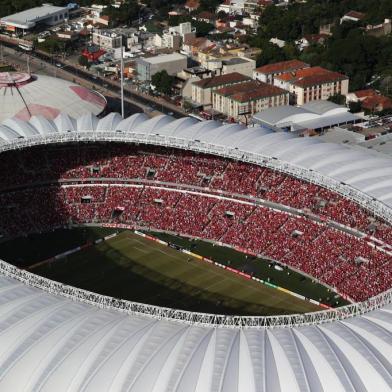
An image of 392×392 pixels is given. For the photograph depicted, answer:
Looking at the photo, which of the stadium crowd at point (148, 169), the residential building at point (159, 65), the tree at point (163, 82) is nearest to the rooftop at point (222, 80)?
the tree at point (163, 82)

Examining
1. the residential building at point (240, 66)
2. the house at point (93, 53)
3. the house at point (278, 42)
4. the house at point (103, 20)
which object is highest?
the residential building at point (240, 66)

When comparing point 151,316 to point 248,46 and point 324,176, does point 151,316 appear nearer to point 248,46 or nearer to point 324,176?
point 324,176

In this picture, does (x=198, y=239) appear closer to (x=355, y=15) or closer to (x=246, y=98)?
(x=246, y=98)

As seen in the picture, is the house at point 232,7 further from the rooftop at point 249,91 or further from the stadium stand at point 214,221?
the stadium stand at point 214,221

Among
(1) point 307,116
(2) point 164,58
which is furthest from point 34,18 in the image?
(1) point 307,116

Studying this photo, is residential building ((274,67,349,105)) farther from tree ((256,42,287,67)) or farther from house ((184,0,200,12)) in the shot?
house ((184,0,200,12))

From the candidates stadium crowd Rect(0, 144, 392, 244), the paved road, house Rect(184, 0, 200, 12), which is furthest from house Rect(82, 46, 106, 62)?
stadium crowd Rect(0, 144, 392, 244)

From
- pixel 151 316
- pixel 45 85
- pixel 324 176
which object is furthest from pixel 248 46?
pixel 151 316

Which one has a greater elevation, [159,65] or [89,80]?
[159,65]
